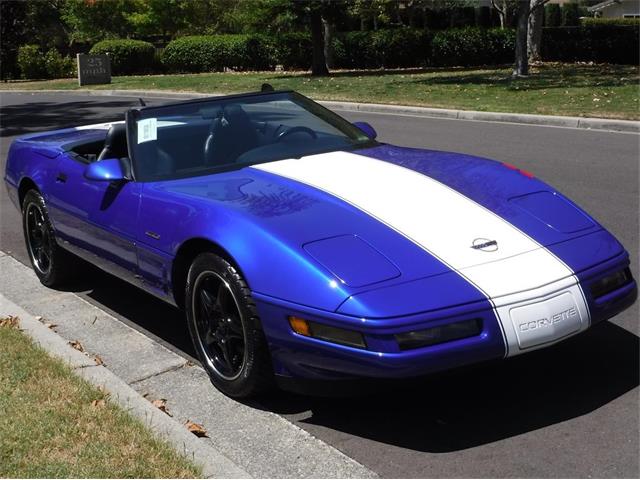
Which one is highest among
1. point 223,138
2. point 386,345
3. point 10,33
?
point 10,33

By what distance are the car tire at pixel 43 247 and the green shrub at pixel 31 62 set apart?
34024 millimetres

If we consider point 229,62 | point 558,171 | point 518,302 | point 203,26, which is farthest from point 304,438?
point 203,26

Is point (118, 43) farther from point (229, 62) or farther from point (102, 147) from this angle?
point (102, 147)

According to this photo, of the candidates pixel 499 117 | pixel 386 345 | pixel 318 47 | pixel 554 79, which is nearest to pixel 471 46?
pixel 318 47

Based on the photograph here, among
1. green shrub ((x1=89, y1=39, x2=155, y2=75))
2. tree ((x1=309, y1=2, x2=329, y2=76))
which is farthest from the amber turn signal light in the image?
green shrub ((x1=89, y1=39, x2=155, y2=75))

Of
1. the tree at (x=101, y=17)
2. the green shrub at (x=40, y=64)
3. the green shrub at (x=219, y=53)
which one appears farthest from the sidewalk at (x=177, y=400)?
the tree at (x=101, y=17)

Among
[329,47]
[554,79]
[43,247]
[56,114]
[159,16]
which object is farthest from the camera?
[159,16]

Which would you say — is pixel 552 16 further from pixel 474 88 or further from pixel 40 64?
pixel 474 88

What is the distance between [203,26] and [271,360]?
43175 mm

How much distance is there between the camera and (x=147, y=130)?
5.02 metres

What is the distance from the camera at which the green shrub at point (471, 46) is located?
1212 inches

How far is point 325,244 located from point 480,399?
1040mm

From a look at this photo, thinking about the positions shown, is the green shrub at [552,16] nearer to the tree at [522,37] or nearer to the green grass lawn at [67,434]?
the tree at [522,37]

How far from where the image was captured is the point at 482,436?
362cm
